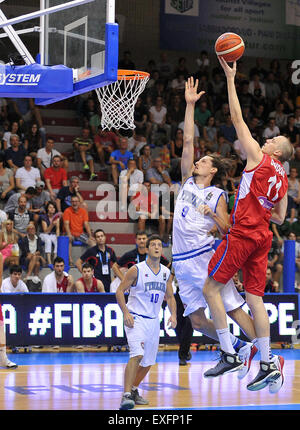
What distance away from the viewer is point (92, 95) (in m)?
19.1

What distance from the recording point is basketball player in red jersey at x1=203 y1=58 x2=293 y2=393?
7395mm

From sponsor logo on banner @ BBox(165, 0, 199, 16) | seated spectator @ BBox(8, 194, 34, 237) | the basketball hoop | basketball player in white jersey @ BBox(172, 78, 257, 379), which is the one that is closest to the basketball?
basketball player in white jersey @ BBox(172, 78, 257, 379)

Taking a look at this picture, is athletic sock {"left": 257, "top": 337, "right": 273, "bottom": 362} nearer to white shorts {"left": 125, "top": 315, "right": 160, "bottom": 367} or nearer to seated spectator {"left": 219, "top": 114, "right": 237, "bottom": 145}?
white shorts {"left": 125, "top": 315, "right": 160, "bottom": 367}

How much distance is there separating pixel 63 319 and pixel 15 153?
4624mm

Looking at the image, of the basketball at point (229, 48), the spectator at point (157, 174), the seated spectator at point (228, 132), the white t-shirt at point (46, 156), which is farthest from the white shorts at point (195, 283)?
the seated spectator at point (228, 132)

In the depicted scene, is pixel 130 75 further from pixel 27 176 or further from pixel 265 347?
pixel 27 176

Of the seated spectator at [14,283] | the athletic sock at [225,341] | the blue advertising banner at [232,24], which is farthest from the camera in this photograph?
the blue advertising banner at [232,24]

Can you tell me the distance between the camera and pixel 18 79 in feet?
28.0

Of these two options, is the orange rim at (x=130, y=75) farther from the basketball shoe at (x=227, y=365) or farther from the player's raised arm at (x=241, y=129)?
the basketball shoe at (x=227, y=365)

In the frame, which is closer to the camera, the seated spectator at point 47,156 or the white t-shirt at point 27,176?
the white t-shirt at point 27,176

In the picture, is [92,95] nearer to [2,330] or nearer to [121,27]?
[121,27]

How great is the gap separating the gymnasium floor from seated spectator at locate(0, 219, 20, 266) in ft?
6.33

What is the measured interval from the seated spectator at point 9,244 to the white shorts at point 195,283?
23.3 feet

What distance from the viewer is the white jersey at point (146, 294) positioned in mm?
9344
